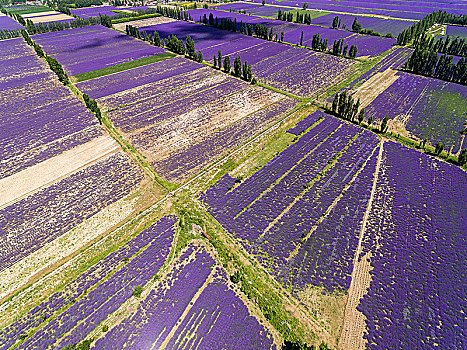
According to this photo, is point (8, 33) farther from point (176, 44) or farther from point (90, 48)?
point (176, 44)

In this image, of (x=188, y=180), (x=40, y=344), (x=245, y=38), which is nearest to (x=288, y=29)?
(x=245, y=38)

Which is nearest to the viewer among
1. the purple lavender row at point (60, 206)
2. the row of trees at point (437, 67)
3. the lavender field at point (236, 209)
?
the lavender field at point (236, 209)

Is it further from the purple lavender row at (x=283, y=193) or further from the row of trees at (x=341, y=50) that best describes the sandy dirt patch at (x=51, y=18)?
the purple lavender row at (x=283, y=193)

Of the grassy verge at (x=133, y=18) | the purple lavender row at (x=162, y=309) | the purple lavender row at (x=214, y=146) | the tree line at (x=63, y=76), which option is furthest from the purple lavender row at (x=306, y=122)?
the grassy verge at (x=133, y=18)

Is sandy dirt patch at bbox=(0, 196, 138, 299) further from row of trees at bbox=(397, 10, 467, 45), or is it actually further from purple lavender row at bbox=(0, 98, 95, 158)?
row of trees at bbox=(397, 10, 467, 45)

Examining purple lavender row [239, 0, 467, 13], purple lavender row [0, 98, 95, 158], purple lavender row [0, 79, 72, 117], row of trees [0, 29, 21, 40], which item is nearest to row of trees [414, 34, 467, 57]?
purple lavender row [239, 0, 467, 13]

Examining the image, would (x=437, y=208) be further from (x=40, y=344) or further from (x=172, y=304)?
(x=40, y=344)

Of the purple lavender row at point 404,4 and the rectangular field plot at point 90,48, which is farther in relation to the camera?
the purple lavender row at point 404,4

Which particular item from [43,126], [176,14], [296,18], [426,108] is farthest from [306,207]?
[176,14]
